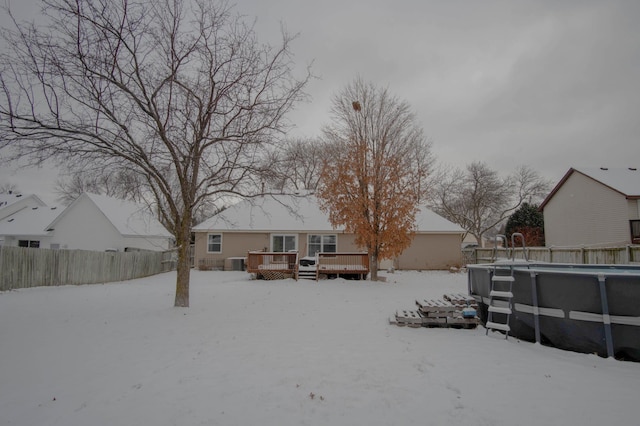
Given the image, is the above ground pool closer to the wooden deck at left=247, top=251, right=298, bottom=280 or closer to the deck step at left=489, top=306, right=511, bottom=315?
the deck step at left=489, top=306, right=511, bottom=315

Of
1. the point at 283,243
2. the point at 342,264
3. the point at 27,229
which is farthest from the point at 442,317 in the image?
the point at 27,229

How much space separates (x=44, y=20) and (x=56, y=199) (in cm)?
4470

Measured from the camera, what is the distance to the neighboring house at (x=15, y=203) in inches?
1221

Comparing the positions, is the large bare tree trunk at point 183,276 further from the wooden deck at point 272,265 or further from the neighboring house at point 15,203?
the neighboring house at point 15,203

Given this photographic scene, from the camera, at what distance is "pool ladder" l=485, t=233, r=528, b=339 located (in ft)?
20.6

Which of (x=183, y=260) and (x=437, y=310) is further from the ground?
(x=183, y=260)

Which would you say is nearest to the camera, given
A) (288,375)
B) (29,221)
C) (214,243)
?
(288,375)

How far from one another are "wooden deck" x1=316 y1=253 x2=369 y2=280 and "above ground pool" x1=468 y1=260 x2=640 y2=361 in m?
10.2

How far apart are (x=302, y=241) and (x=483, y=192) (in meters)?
24.5

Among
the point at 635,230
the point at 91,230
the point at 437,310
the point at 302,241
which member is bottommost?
the point at 437,310

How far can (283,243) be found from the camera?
72.9 ft

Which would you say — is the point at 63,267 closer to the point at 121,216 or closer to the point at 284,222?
the point at 121,216

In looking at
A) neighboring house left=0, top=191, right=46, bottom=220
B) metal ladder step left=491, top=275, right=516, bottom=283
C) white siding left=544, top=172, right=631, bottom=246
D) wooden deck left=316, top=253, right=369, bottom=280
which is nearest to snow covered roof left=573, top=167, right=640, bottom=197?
white siding left=544, top=172, right=631, bottom=246

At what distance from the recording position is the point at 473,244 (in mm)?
48469
